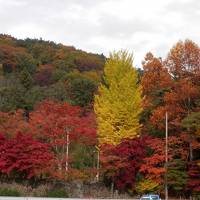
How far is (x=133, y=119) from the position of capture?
141 ft

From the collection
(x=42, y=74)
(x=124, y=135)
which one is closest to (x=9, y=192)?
(x=124, y=135)

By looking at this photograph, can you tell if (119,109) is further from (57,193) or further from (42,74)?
(42,74)

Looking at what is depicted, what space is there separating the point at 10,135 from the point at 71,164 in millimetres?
6486

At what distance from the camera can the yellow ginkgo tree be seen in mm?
42681

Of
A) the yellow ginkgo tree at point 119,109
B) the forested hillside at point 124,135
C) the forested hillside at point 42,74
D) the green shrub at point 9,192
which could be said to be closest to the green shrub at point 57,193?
the forested hillside at point 124,135

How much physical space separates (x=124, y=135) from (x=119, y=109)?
94.3 inches

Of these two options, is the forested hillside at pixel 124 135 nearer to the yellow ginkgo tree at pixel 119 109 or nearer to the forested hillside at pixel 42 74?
the yellow ginkgo tree at pixel 119 109

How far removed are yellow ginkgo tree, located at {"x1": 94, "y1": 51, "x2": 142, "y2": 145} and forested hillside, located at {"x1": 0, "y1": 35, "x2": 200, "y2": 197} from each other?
88 millimetres

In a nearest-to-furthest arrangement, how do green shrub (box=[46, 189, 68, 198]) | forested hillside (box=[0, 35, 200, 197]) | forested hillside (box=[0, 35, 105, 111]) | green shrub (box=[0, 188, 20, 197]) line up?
green shrub (box=[0, 188, 20, 197])
green shrub (box=[46, 189, 68, 198])
forested hillside (box=[0, 35, 200, 197])
forested hillside (box=[0, 35, 105, 111])

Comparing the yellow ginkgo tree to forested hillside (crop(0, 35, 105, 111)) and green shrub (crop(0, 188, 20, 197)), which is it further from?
forested hillside (crop(0, 35, 105, 111))

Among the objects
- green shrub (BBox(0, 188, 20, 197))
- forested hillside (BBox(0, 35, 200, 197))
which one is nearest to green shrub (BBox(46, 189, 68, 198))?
forested hillside (BBox(0, 35, 200, 197))

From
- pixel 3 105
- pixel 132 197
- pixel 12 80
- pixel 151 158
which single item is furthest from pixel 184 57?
pixel 12 80

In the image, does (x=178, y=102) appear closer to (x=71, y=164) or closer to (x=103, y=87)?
(x=103, y=87)

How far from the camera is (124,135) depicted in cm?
4231
